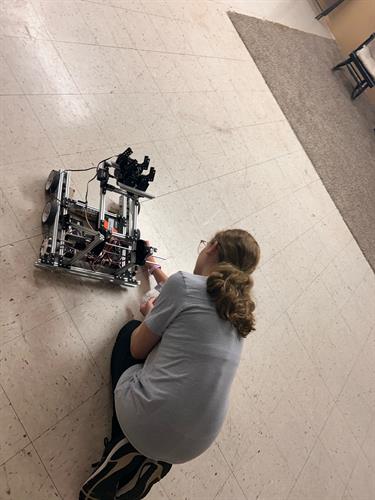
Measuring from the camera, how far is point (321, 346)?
101 inches

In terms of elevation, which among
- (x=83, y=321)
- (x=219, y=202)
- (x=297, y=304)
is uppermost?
(x=219, y=202)

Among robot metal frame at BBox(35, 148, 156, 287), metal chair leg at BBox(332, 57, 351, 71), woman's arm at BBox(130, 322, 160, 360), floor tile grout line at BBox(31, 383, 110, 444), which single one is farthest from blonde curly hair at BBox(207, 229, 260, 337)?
metal chair leg at BBox(332, 57, 351, 71)

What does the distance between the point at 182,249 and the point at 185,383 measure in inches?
43.5

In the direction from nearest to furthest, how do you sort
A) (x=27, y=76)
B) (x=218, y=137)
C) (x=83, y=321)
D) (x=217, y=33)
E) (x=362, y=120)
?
(x=83, y=321) → (x=27, y=76) → (x=218, y=137) → (x=217, y=33) → (x=362, y=120)

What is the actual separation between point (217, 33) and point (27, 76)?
1943 mm

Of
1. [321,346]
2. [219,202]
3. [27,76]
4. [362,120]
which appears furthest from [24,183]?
[362,120]

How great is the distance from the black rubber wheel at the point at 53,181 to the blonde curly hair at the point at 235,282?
0.81 meters

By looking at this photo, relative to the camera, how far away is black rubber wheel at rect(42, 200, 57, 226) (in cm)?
165

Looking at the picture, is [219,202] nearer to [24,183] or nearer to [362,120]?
[24,183]

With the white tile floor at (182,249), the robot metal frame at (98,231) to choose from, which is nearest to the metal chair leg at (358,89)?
the white tile floor at (182,249)

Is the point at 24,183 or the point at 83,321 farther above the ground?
the point at 24,183

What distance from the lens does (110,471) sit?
4.19ft

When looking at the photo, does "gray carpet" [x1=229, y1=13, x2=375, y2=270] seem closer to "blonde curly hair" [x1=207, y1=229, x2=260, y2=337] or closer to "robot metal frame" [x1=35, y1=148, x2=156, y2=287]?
"robot metal frame" [x1=35, y1=148, x2=156, y2=287]

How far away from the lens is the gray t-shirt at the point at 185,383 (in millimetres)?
1159
